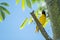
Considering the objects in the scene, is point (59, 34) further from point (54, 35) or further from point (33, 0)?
point (33, 0)

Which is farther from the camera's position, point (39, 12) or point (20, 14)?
point (20, 14)

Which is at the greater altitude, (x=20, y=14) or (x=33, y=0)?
(x=20, y=14)

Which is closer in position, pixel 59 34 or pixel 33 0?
pixel 59 34

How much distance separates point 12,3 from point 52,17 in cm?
204

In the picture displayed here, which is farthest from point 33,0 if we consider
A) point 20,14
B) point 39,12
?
point 20,14

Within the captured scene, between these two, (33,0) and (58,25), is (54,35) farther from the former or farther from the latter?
(33,0)

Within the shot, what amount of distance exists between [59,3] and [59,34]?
3 centimetres

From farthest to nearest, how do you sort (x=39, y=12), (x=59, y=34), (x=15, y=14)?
(x=15, y=14) < (x=39, y=12) < (x=59, y=34)

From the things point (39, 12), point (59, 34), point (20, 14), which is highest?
point (20, 14)

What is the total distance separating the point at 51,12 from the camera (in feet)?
0.64

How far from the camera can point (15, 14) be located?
7.14 ft

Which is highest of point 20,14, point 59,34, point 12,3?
point 12,3

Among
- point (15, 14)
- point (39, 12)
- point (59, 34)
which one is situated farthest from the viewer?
point (15, 14)

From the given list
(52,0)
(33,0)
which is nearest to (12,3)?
(33,0)
